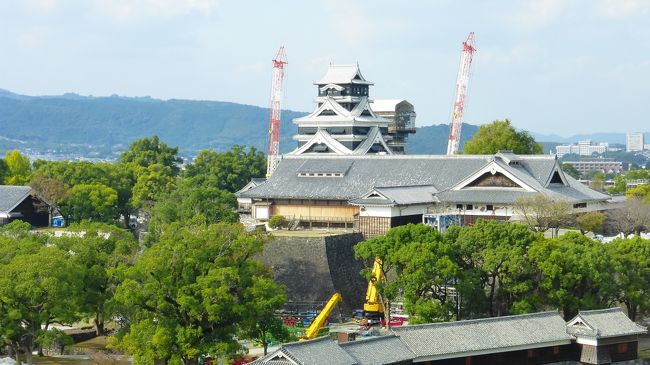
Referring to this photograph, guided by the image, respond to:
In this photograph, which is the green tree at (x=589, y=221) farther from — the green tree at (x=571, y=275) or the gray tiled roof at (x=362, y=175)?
the green tree at (x=571, y=275)

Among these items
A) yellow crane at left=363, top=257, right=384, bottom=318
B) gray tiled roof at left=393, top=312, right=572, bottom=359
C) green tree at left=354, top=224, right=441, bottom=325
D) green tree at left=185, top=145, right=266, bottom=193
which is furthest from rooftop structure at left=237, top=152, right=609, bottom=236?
green tree at left=185, top=145, right=266, bottom=193

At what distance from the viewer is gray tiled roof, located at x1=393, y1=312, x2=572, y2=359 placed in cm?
2911

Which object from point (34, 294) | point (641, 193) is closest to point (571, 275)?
point (34, 294)

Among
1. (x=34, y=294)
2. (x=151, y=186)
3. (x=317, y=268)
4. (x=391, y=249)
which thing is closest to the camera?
(x=34, y=294)

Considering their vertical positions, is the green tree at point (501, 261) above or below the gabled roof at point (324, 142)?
below

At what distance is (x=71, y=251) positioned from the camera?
3438 centimetres

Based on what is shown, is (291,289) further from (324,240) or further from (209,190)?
(209,190)

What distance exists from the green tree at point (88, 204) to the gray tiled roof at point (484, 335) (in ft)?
86.6

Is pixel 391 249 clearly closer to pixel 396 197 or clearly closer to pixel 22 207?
pixel 396 197

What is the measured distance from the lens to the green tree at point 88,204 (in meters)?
52.0

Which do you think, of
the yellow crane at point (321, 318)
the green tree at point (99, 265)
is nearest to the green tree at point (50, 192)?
the green tree at point (99, 265)

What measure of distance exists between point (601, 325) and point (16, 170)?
136 ft

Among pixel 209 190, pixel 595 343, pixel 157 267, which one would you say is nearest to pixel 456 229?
pixel 595 343

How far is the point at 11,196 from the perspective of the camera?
50.1 metres
